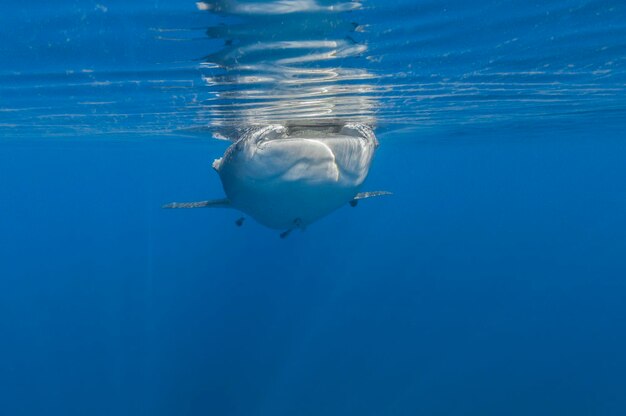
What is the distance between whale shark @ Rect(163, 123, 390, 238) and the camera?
5797 mm

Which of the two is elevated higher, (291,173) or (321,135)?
(321,135)

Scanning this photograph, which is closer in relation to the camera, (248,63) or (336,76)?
(248,63)

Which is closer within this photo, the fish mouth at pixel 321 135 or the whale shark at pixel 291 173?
the whale shark at pixel 291 173

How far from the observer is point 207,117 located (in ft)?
51.1

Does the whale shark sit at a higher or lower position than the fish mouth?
lower

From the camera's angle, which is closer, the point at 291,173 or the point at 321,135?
the point at 291,173

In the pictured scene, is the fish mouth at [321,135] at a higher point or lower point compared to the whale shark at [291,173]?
higher

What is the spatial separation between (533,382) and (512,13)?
22.3 metres

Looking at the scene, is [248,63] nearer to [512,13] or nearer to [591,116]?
[512,13]

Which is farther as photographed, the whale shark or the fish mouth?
the fish mouth

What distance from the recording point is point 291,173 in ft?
19.6

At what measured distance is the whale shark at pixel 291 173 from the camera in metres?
5.80

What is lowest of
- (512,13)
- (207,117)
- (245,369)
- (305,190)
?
(245,369)

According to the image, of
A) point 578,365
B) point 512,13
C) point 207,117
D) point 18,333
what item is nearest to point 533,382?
point 578,365
